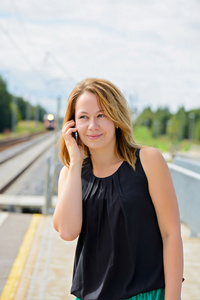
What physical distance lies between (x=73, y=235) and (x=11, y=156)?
83.6 feet

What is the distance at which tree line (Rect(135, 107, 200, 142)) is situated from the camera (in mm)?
64812

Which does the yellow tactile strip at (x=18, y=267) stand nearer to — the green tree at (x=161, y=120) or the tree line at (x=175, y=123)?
the tree line at (x=175, y=123)

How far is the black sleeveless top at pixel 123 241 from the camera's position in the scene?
1.54 metres

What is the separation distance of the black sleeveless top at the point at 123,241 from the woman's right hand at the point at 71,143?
210 millimetres

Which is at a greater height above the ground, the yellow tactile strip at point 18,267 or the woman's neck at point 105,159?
the woman's neck at point 105,159

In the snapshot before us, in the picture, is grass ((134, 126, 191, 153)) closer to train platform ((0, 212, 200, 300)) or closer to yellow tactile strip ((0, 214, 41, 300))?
train platform ((0, 212, 200, 300))

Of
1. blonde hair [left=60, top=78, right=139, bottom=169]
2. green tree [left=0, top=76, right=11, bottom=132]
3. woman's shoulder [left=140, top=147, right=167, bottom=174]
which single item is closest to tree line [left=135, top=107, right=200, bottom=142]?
green tree [left=0, top=76, right=11, bottom=132]

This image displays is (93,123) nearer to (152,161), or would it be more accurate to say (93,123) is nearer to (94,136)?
(94,136)

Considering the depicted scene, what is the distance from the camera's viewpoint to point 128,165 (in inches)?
63.3

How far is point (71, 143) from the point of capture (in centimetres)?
183

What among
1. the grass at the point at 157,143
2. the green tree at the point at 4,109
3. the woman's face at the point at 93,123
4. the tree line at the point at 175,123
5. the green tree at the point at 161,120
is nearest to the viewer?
the woman's face at the point at 93,123

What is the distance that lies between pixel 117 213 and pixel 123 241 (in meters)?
0.11

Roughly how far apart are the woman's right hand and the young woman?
50 millimetres

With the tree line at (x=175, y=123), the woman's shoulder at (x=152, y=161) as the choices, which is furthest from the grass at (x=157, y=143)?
the woman's shoulder at (x=152, y=161)
